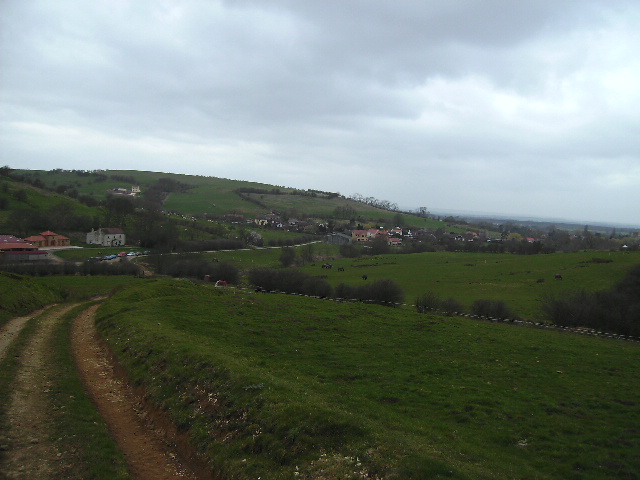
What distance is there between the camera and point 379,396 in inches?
591

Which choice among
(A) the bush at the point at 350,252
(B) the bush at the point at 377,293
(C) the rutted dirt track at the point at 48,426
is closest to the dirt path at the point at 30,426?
(C) the rutted dirt track at the point at 48,426

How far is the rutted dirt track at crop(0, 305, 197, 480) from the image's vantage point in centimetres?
948

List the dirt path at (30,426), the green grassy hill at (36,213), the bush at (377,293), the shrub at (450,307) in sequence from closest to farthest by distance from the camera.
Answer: the dirt path at (30,426) < the shrub at (450,307) < the bush at (377,293) < the green grassy hill at (36,213)

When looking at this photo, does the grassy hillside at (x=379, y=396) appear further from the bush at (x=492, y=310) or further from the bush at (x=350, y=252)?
the bush at (x=350, y=252)

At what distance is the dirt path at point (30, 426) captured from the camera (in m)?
9.15

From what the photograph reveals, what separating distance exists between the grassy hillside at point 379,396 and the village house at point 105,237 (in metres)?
75.9

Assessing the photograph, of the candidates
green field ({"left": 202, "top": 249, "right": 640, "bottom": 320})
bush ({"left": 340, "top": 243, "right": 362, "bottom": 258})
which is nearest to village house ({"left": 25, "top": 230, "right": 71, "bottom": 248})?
green field ({"left": 202, "top": 249, "right": 640, "bottom": 320})

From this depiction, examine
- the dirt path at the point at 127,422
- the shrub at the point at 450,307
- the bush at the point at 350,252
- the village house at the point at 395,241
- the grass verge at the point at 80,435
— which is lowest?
the bush at the point at 350,252

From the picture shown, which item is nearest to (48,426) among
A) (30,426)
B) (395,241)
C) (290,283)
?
(30,426)

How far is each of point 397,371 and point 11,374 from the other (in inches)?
612

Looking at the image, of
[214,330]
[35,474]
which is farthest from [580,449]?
[214,330]

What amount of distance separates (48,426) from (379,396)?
10577 millimetres

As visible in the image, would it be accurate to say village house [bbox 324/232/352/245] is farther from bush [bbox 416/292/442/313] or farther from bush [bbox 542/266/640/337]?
bush [bbox 542/266/640/337]

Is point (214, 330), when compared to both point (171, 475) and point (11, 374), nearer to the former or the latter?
point (11, 374)
